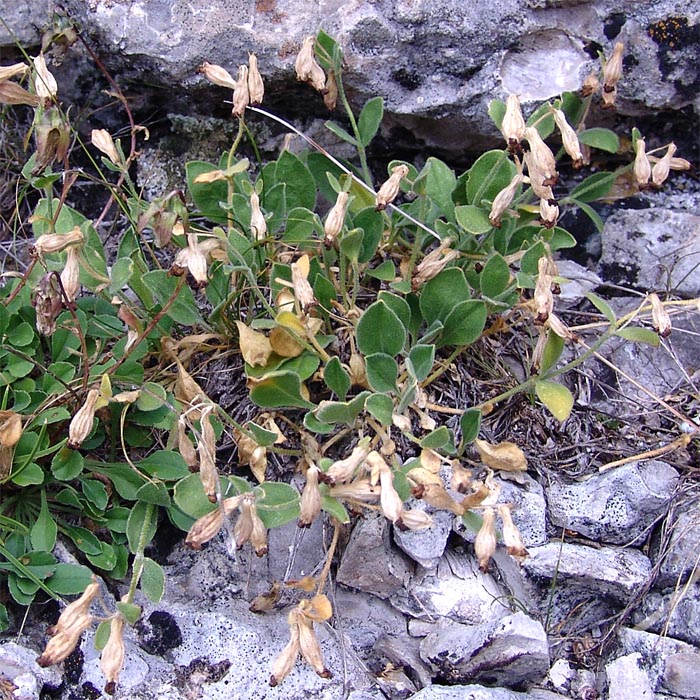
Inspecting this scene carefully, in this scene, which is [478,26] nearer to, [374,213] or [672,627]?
[374,213]

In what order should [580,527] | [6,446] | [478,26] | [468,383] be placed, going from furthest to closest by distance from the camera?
[478,26] < [468,383] < [580,527] < [6,446]

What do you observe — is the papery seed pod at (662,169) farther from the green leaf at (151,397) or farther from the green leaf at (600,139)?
the green leaf at (151,397)

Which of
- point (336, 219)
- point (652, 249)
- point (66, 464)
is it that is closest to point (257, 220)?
point (336, 219)

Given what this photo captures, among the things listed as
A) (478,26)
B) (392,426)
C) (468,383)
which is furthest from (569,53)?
(392,426)

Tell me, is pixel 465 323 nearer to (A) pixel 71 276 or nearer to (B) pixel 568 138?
(B) pixel 568 138

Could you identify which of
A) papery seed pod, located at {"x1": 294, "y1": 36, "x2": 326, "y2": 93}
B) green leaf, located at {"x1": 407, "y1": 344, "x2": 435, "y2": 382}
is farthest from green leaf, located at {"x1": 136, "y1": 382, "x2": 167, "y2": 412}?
papery seed pod, located at {"x1": 294, "y1": 36, "x2": 326, "y2": 93}

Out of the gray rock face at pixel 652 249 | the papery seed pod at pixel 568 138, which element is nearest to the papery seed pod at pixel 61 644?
the papery seed pod at pixel 568 138
